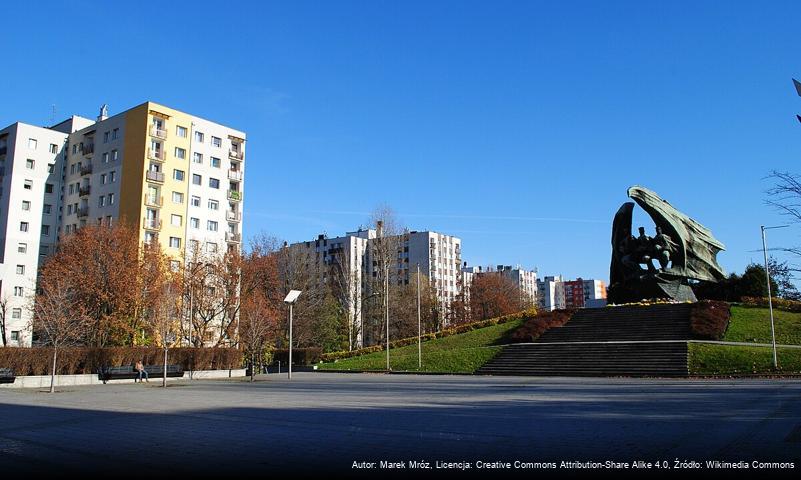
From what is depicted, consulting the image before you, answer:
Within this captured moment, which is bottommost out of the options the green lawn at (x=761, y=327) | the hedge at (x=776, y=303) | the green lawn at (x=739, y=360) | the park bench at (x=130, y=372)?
the park bench at (x=130, y=372)

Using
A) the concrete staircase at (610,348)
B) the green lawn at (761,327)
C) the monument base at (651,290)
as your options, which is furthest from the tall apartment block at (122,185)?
the green lawn at (761,327)

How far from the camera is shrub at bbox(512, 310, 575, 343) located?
44.2 m

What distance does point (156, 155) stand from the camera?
63.9m

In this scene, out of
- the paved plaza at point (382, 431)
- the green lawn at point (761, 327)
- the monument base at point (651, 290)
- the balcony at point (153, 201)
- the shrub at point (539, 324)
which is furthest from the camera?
the balcony at point (153, 201)

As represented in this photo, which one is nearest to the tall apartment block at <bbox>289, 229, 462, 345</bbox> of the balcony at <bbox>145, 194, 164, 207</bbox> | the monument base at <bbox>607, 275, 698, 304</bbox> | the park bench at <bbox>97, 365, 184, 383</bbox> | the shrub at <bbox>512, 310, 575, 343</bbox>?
the balcony at <bbox>145, 194, 164, 207</bbox>

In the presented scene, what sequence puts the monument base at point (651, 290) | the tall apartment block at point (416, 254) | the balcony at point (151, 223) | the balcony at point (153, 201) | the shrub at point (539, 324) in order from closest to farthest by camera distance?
the shrub at point (539, 324)
the monument base at point (651, 290)
the balcony at point (151, 223)
the balcony at point (153, 201)
the tall apartment block at point (416, 254)

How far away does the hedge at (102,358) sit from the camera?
30109 millimetres

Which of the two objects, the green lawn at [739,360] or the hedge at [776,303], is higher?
the hedge at [776,303]

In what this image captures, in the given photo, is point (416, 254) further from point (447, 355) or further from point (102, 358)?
point (102, 358)

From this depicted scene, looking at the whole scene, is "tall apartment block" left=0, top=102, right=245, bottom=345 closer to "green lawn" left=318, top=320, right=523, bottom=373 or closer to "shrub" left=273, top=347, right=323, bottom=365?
"shrub" left=273, top=347, right=323, bottom=365

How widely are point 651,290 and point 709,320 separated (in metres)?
11.0

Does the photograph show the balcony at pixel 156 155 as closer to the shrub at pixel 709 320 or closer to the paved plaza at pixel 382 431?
the paved plaza at pixel 382 431

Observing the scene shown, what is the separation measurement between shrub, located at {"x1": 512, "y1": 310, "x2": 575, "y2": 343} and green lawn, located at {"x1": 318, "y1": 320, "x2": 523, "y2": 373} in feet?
5.52

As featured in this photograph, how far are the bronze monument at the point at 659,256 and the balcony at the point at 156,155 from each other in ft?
148
